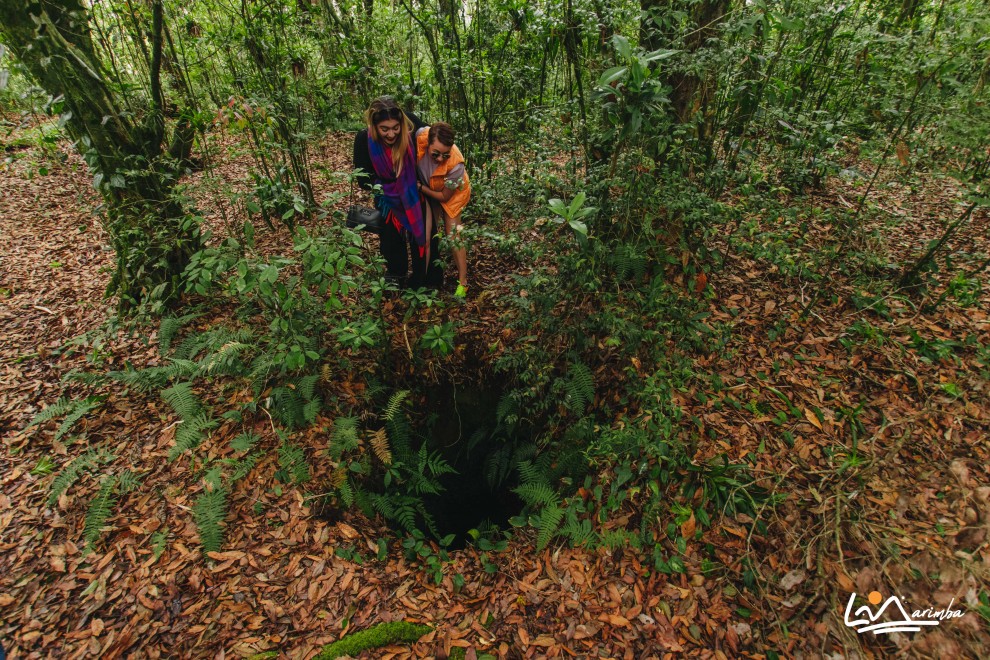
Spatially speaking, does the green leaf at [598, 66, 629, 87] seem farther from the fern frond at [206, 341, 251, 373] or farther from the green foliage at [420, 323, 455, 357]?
the fern frond at [206, 341, 251, 373]

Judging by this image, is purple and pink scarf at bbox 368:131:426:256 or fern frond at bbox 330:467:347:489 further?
purple and pink scarf at bbox 368:131:426:256

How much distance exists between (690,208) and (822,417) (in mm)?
1950

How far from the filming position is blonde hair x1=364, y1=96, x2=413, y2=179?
3.51m

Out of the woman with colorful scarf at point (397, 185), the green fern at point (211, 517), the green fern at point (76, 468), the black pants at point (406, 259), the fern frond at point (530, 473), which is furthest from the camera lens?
the black pants at point (406, 259)

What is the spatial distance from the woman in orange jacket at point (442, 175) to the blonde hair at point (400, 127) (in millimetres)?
149

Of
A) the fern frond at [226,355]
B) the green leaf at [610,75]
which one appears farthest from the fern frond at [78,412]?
the green leaf at [610,75]

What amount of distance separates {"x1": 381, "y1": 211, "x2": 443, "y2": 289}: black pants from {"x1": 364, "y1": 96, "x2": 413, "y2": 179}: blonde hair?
661 millimetres

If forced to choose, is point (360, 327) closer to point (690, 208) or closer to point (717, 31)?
point (690, 208)

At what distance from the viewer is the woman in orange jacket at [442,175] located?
145 inches

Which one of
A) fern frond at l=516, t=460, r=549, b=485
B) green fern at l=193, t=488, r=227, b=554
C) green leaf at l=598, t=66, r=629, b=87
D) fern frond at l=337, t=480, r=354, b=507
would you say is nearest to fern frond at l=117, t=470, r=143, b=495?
green fern at l=193, t=488, r=227, b=554

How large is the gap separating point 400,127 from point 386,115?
5.8 inches

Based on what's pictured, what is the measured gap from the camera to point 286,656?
2.67 meters

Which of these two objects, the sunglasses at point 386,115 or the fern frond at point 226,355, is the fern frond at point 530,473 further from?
the sunglasses at point 386,115

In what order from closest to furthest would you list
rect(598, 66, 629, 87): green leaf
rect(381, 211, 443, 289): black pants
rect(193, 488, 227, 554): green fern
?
rect(598, 66, 629, 87): green leaf
rect(193, 488, 227, 554): green fern
rect(381, 211, 443, 289): black pants
